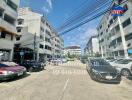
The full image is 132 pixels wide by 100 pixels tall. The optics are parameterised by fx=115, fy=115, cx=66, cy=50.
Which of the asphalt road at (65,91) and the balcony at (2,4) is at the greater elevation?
the balcony at (2,4)

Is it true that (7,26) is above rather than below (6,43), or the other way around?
above

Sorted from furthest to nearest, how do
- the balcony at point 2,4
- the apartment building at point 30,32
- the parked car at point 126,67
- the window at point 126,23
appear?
the apartment building at point 30,32, the window at point 126,23, the balcony at point 2,4, the parked car at point 126,67

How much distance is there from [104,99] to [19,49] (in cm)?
3142

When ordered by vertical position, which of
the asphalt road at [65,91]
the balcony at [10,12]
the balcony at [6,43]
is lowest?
the asphalt road at [65,91]

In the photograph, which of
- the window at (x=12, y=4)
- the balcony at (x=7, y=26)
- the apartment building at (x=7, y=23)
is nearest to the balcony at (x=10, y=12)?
the apartment building at (x=7, y=23)

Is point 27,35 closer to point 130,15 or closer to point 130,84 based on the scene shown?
point 130,15

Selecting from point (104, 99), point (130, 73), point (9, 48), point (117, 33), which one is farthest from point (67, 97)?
point (117, 33)

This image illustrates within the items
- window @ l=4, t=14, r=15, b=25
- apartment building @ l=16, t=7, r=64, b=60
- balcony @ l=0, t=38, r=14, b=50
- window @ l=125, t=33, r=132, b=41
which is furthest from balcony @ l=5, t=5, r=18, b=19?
window @ l=125, t=33, r=132, b=41

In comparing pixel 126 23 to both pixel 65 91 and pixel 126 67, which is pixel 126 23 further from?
pixel 65 91

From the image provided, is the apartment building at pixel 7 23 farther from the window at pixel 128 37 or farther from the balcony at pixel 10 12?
the window at pixel 128 37

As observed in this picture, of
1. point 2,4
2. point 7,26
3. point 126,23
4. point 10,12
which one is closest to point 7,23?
point 7,26

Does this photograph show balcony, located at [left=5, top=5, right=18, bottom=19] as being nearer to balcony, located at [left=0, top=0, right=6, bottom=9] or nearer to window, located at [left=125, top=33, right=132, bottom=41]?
balcony, located at [left=0, top=0, right=6, bottom=9]

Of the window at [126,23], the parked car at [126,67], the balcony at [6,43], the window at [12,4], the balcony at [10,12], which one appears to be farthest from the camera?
the window at [126,23]

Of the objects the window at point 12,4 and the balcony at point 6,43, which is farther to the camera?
the window at point 12,4
